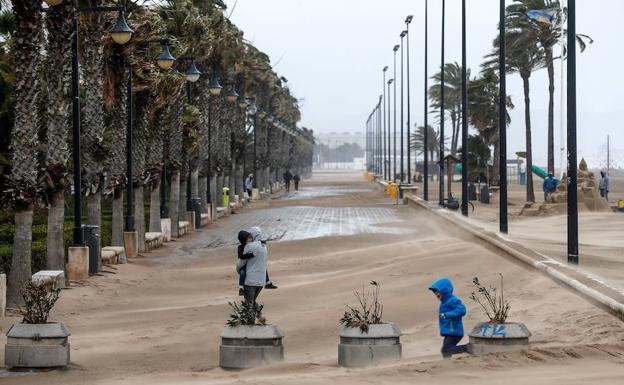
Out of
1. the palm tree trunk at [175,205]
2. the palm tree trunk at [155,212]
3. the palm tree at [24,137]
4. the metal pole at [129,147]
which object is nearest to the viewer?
the palm tree at [24,137]

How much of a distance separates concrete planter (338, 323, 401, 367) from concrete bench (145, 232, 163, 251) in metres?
22.1

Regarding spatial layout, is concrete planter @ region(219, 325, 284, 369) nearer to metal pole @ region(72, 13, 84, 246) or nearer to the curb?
the curb

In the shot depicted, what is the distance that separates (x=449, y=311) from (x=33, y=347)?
4903 mm

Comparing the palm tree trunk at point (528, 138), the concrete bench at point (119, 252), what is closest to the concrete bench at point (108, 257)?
the concrete bench at point (119, 252)

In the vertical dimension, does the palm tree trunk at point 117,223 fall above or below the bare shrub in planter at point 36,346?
above

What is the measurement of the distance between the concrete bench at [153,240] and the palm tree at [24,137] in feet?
43.9

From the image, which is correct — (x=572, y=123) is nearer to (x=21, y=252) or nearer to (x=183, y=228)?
(x=21, y=252)

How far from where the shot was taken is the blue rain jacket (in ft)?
46.5

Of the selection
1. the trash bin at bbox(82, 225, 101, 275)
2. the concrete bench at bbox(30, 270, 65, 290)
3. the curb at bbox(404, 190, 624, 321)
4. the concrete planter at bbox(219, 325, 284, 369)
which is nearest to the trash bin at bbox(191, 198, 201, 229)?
the curb at bbox(404, 190, 624, 321)

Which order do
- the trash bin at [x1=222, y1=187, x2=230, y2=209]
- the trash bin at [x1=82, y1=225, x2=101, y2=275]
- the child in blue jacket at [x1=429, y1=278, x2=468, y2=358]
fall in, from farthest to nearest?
the trash bin at [x1=222, y1=187, x2=230, y2=209] < the trash bin at [x1=82, y1=225, x2=101, y2=275] < the child in blue jacket at [x1=429, y1=278, x2=468, y2=358]

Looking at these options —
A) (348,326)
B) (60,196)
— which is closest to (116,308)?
(60,196)

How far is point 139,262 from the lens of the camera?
32.2 meters

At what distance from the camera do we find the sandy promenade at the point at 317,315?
1309cm

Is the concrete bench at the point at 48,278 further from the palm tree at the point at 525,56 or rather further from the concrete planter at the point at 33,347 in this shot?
the palm tree at the point at 525,56
